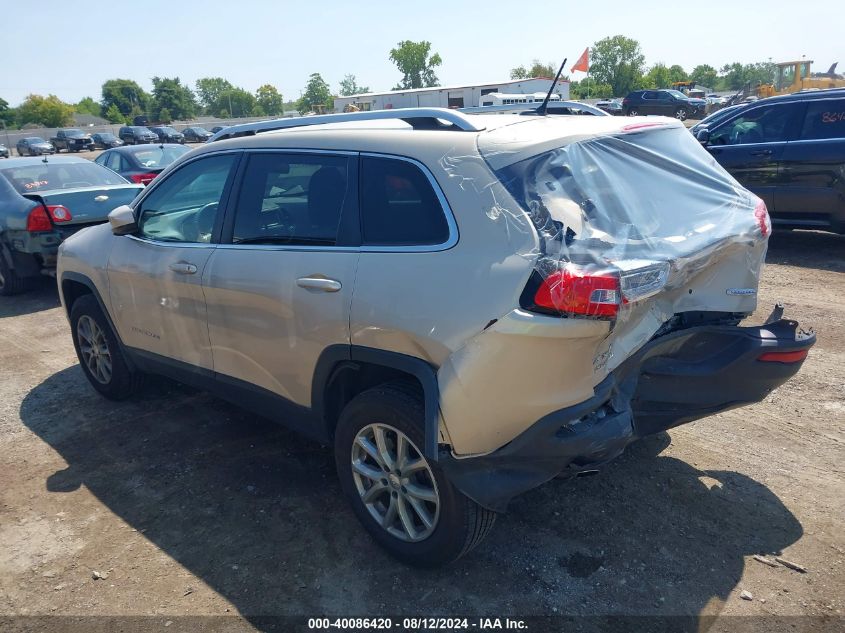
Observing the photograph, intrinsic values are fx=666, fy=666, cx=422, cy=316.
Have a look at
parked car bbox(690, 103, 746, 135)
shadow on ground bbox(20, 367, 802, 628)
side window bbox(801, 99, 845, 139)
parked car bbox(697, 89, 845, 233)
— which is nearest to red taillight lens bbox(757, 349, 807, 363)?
shadow on ground bbox(20, 367, 802, 628)

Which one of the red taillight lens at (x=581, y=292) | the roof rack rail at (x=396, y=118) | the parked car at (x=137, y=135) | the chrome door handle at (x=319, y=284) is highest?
the roof rack rail at (x=396, y=118)

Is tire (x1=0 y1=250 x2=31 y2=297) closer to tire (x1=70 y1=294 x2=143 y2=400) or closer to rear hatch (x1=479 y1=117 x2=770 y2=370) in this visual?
tire (x1=70 y1=294 x2=143 y2=400)

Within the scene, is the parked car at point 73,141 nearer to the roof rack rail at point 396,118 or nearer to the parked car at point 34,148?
the parked car at point 34,148

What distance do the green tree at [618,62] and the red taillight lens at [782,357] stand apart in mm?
95552

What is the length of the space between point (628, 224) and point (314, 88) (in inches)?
5138

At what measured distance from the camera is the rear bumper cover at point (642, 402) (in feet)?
8.39

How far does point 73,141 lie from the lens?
155 feet

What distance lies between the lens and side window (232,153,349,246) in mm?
3186

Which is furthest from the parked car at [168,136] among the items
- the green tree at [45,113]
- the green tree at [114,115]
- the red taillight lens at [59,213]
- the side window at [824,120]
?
the green tree at [114,115]

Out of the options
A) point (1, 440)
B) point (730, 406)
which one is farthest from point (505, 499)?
point (1, 440)

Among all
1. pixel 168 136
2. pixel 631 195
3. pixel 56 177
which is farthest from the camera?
pixel 168 136

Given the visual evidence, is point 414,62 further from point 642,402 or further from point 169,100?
point 642,402

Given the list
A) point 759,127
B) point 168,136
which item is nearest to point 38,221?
point 759,127

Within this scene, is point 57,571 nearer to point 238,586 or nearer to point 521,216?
point 238,586
